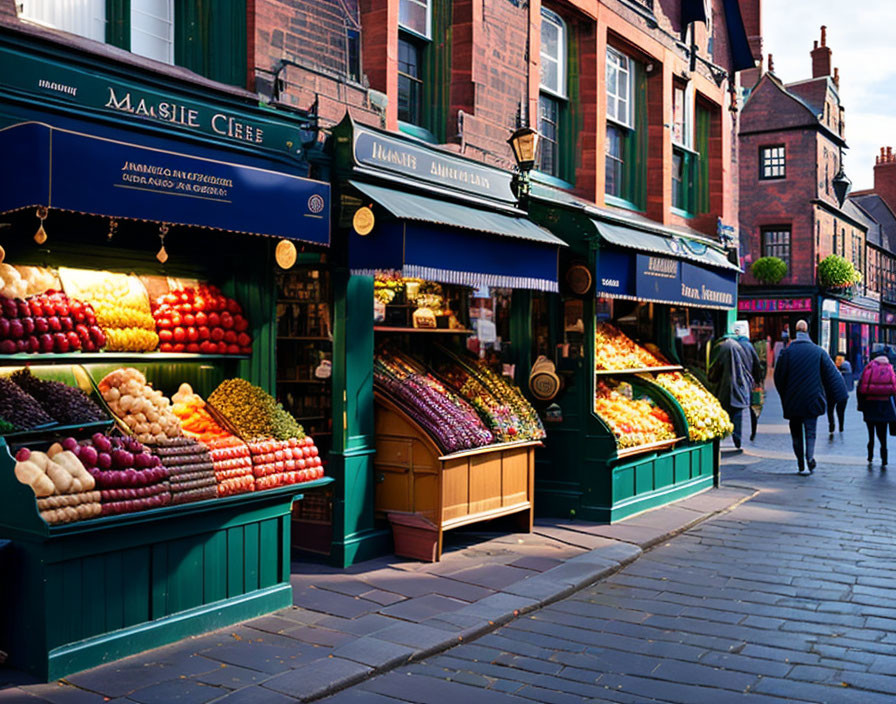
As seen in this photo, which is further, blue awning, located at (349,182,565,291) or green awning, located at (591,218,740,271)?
green awning, located at (591,218,740,271)

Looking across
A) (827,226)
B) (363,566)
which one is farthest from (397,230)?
(827,226)

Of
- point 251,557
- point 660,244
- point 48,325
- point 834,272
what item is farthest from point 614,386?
point 834,272

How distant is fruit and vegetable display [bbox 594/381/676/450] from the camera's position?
10352mm

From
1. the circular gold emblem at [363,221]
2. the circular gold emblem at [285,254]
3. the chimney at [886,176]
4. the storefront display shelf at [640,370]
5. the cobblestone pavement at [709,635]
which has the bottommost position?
the cobblestone pavement at [709,635]

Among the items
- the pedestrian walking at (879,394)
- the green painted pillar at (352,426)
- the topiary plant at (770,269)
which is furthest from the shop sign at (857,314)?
the green painted pillar at (352,426)

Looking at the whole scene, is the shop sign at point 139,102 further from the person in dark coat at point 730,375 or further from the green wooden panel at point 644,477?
the person in dark coat at point 730,375

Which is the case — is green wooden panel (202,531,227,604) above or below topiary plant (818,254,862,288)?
below

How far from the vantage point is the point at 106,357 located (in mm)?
6270

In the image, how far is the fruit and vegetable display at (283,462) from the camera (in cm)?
638

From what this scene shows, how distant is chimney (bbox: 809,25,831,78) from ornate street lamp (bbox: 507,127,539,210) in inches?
1480

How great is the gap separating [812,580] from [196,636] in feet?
16.3

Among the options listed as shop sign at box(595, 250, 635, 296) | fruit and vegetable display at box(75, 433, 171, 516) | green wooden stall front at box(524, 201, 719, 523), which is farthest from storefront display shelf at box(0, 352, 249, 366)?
shop sign at box(595, 250, 635, 296)

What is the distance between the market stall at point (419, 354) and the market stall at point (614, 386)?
868 mm

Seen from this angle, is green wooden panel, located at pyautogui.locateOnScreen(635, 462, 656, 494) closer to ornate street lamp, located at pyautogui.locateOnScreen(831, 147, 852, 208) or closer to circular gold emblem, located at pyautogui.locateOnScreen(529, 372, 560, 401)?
circular gold emblem, located at pyautogui.locateOnScreen(529, 372, 560, 401)
